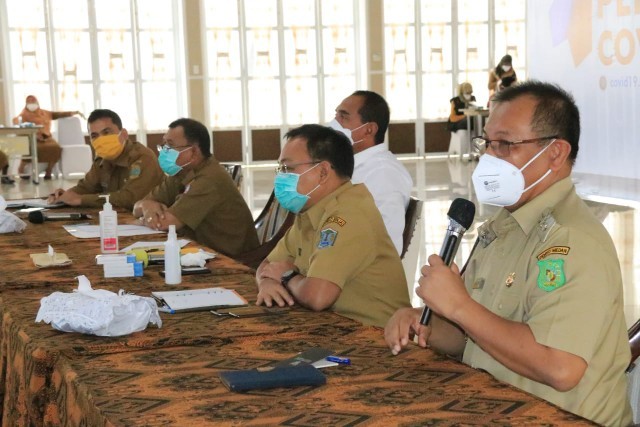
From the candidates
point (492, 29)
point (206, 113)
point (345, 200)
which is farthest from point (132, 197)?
point (492, 29)

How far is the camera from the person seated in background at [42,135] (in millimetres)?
14344

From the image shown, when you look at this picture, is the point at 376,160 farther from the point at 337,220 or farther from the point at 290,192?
the point at 337,220

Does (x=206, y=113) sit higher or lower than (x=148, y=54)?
lower

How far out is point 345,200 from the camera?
9.64 ft

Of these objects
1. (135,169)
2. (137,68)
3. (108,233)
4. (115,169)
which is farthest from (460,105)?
(108,233)

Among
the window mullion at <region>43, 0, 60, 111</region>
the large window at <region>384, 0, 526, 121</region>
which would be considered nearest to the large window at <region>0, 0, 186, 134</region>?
the window mullion at <region>43, 0, 60, 111</region>

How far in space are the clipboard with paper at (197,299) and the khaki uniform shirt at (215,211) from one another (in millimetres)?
1817

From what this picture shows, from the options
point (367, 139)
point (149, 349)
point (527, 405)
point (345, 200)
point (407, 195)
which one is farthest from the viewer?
point (367, 139)

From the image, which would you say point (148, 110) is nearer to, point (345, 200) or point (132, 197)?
point (132, 197)

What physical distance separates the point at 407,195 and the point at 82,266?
155 centimetres

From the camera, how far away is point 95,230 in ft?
14.1

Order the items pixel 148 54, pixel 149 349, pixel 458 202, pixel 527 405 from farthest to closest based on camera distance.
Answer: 1. pixel 148 54
2. pixel 149 349
3. pixel 458 202
4. pixel 527 405

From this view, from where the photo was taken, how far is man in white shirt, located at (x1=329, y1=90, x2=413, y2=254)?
404 cm

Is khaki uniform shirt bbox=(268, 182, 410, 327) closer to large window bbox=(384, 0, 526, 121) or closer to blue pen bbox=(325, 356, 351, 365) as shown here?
blue pen bbox=(325, 356, 351, 365)
